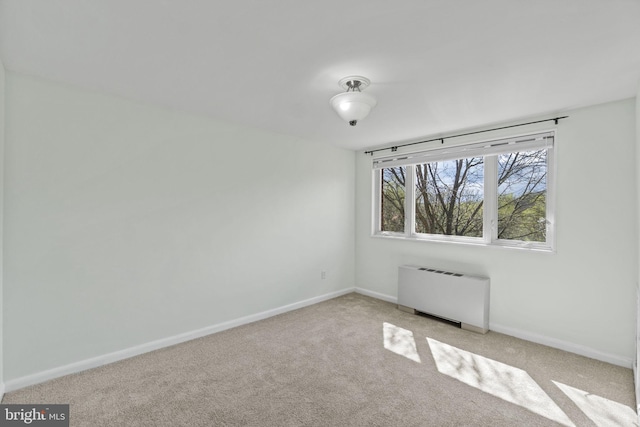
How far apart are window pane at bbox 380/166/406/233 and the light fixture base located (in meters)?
2.27

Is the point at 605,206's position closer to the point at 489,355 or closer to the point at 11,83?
the point at 489,355

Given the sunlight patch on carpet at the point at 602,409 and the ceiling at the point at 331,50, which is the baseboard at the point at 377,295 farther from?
the ceiling at the point at 331,50

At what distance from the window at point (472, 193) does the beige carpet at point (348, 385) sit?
1.18 m

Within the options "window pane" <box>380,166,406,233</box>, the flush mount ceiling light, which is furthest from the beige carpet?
the flush mount ceiling light

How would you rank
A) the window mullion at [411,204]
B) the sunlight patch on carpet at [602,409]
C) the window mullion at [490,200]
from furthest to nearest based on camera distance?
the window mullion at [411,204] < the window mullion at [490,200] < the sunlight patch on carpet at [602,409]

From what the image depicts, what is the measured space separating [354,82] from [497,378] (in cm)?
254

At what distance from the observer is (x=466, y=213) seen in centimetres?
376

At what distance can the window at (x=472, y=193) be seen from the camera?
3172 millimetres

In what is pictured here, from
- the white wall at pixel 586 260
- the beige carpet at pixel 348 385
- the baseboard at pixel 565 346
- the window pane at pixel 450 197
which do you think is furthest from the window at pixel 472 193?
the beige carpet at pixel 348 385

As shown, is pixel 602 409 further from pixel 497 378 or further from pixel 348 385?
pixel 348 385

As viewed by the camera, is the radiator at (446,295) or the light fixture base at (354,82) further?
the radiator at (446,295)

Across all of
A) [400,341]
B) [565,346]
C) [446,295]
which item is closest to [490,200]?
[446,295]

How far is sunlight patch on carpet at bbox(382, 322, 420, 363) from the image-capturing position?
280 centimetres

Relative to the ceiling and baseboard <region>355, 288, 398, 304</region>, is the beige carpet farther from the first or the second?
Result: the ceiling
